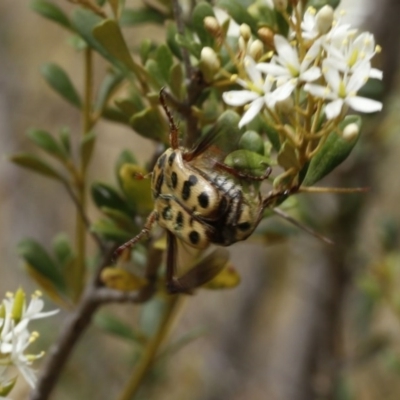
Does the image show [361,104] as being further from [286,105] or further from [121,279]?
[121,279]

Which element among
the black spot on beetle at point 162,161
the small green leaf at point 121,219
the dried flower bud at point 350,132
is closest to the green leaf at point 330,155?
the dried flower bud at point 350,132

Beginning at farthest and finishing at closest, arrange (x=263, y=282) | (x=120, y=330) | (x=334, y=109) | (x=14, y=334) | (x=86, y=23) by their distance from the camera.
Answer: (x=263, y=282)
(x=120, y=330)
(x=86, y=23)
(x=14, y=334)
(x=334, y=109)

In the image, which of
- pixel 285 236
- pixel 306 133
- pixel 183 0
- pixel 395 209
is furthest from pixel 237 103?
pixel 395 209

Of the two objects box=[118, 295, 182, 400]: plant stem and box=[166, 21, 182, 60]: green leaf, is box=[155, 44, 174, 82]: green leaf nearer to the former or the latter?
box=[166, 21, 182, 60]: green leaf

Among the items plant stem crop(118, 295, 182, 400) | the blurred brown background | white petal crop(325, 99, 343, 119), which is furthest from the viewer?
the blurred brown background

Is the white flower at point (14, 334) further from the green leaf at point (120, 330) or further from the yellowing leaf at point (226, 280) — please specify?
the green leaf at point (120, 330)


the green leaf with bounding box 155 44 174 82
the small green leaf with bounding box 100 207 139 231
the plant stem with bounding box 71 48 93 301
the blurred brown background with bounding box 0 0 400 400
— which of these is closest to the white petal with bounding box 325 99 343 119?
the green leaf with bounding box 155 44 174 82

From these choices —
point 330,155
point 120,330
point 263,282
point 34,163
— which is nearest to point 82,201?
point 34,163
